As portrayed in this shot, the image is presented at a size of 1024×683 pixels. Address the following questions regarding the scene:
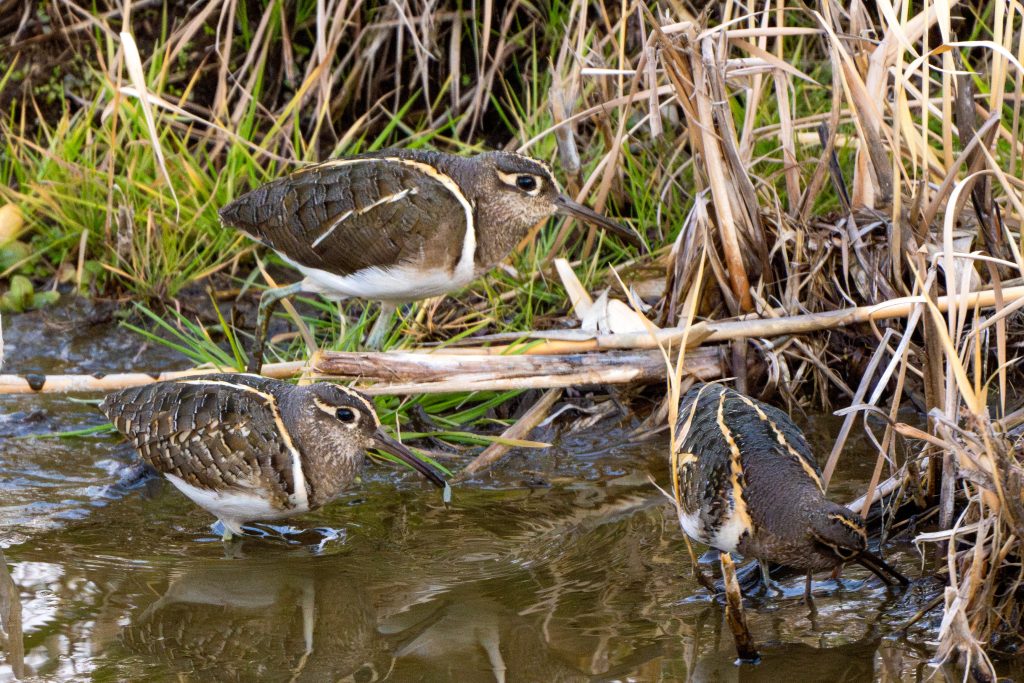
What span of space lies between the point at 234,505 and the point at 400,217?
54.2 inches

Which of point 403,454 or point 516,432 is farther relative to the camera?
point 516,432

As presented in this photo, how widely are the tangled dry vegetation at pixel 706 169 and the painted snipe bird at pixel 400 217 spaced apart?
394mm

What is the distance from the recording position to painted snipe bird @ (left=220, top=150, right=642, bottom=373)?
523 centimetres

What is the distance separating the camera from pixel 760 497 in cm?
395

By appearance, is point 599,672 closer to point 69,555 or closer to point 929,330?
point 929,330

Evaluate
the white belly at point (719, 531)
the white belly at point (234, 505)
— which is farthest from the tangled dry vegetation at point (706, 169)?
the white belly at point (234, 505)

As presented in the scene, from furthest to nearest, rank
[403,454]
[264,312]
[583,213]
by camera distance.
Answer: [264,312] < [583,213] < [403,454]

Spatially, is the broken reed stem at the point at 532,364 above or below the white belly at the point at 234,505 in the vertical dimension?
above

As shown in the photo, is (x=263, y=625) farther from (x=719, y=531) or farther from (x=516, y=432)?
Result: (x=516, y=432)

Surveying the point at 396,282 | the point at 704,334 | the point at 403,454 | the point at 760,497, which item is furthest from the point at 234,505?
the point at 704,334

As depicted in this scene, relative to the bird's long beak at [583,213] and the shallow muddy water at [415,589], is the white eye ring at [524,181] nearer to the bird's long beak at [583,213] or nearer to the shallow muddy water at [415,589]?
the bird's long beak at [583,213]

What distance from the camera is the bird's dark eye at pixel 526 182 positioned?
550 centimetres

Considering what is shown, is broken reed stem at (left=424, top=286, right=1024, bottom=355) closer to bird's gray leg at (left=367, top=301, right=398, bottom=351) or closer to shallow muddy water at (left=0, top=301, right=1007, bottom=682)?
bird's gray leg at (left=367, top=301, right=398, bottom=351)

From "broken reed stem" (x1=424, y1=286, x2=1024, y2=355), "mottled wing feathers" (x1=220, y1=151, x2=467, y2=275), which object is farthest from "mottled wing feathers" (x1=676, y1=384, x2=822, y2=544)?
"mottled wing feathers" (x1=220, y1=151, x2=467, y2=275)
